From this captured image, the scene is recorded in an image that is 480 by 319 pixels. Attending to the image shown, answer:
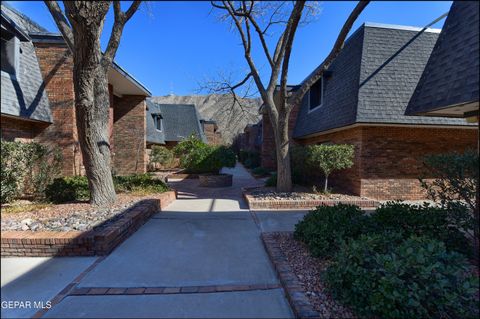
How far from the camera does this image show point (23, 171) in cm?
564

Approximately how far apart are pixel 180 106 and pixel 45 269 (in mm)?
24010

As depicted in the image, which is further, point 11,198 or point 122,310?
point 11,198

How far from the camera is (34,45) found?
7477 millimetres

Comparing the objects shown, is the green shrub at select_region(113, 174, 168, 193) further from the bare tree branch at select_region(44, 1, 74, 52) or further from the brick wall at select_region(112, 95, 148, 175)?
the bare tree branch at select_region(44, 1, 74, 52)

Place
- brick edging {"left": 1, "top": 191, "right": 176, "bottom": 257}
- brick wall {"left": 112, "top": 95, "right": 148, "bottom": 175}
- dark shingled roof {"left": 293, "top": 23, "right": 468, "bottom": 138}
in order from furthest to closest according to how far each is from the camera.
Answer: brick wall {"left": 112, "top": 95, "right": 148, "bottom": 175} → dark shingled roof {"left": 293, "top": 23, "right": 468, "bottom": 138} → brick edging {"left": 1, "top": 191, "right": 176, "bottom": 257}

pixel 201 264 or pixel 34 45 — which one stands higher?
pixel 34 45

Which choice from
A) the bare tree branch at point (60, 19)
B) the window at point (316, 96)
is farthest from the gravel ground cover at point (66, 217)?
the window at point (316, 96)

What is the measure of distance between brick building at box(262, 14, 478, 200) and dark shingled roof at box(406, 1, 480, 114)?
3428mm

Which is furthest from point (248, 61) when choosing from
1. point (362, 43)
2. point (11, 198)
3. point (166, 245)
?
point (11, 198)

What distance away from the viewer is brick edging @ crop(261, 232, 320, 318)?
2.32 meters

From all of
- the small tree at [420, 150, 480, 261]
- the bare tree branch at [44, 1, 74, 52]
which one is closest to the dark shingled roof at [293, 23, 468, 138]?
the small tree at [420, 150, 480, 261]

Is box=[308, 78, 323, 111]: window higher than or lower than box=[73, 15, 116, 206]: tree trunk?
higher

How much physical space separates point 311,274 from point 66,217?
14.2 ft

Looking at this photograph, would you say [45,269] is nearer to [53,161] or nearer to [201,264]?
[201,264]
